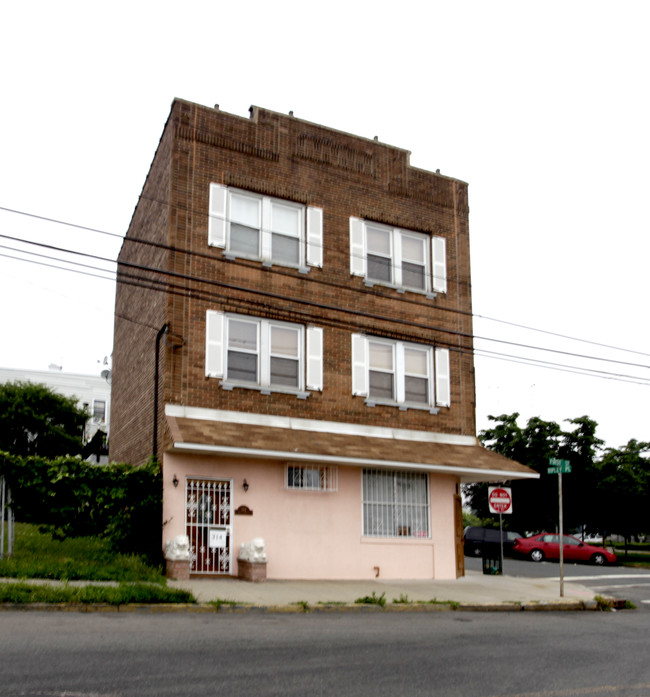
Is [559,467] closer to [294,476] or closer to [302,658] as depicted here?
[294,476]

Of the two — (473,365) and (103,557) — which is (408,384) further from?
(103,557)

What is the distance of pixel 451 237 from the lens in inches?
901

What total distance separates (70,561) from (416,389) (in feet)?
32.7

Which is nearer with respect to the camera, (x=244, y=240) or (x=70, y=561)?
(x=70, y=561)

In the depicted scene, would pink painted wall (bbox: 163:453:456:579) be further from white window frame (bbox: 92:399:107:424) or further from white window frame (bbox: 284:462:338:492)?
white window frame (bbox: 92:399:107:424)

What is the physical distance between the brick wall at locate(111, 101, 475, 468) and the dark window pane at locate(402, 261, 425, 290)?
19.5 inches

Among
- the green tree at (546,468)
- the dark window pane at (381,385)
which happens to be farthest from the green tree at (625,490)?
the dark window pane at (381,385)

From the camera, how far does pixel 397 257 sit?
21828 mm

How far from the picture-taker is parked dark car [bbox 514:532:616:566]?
111ft

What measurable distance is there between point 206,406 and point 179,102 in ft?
23.5

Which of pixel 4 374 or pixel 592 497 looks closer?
pixel 592 497

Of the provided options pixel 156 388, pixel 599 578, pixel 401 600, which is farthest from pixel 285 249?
pixel 599 578

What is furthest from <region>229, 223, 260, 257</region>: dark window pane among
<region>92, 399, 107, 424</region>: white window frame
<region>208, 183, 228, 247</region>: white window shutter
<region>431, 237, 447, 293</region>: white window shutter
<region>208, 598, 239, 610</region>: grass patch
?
<region>92, 399, 107, 424</region>: white window frame

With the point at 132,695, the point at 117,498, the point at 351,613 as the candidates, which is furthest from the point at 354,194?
the point at 132,695
